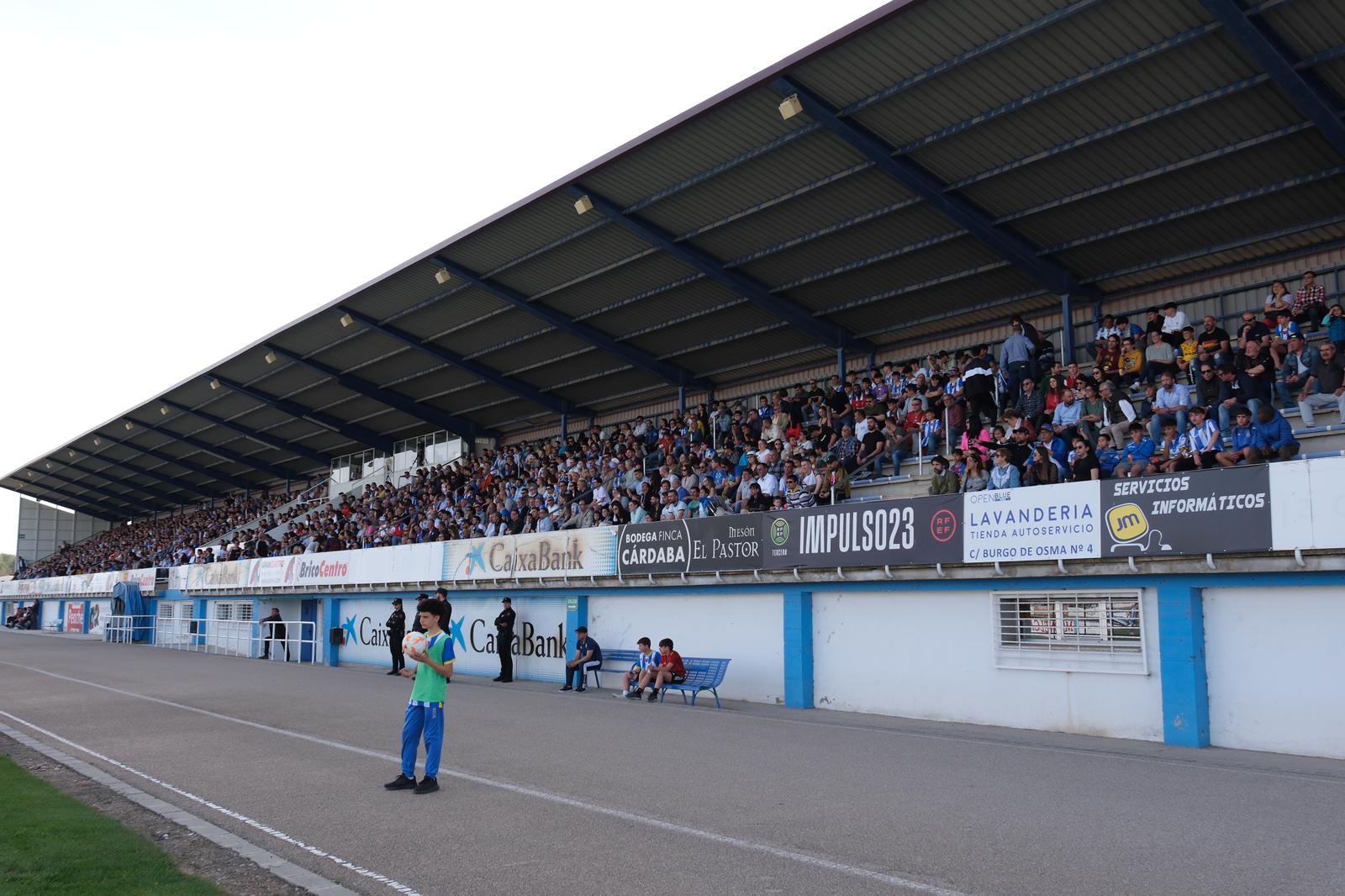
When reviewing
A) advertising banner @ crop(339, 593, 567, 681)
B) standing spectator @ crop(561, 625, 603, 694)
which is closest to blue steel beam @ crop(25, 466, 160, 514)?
advertising banner @ crop(339, 593, 567, 681)

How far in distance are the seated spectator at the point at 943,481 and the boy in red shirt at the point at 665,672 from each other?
542 cm

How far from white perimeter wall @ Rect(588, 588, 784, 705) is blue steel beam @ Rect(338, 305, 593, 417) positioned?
42.5 ft

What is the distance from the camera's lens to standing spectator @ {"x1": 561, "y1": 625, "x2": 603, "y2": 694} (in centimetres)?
2106

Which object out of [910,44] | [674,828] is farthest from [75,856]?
[910,44]

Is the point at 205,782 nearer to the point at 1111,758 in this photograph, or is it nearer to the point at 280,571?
the point at 1111,758

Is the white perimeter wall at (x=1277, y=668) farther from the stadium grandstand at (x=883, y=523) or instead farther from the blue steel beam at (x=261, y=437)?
the blue steel beam at (x=261, y=437)

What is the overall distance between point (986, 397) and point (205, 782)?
1400 centimetres

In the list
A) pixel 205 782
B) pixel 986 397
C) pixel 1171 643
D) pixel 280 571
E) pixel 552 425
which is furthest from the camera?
pixel 552 425

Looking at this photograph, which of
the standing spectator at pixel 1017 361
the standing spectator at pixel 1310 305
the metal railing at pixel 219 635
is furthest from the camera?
the metal railing at pixel 219 635

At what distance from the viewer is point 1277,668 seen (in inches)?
475

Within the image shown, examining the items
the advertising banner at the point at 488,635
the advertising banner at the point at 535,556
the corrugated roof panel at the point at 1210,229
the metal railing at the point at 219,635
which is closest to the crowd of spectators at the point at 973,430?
the advertising banner at the point at 535,556

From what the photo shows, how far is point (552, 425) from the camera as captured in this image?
125ft

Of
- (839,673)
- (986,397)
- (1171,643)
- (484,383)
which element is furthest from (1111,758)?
(484,383)

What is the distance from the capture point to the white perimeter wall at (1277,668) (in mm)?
Result: 11594
